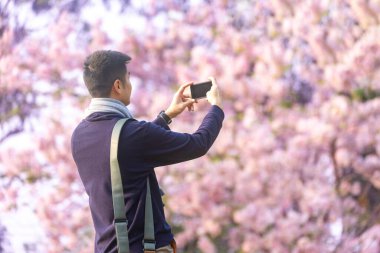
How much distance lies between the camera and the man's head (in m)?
2.06

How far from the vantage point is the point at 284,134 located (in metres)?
5.27

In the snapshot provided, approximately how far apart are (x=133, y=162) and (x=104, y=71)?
0.26 m

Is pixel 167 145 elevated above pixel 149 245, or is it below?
above

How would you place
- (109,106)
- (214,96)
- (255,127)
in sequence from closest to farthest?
1. (109,106)
2. (214,96)
3. (255,127)

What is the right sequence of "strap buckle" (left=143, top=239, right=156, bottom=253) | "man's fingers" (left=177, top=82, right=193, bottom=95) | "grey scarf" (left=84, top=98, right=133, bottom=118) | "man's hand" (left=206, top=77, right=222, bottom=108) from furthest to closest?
1. "man's fingers" (left=177, top=82, right=193, bottom=95)
2. "man's hand" (left=206, top=77, right=222, bottom=108)
3. "grey scarf" (left=84, top=98, right=133, bottom=118)
4. "strap buckle" (left=143, top=239, right=156, bottom=253)

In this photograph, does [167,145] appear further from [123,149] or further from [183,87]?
[183,87]

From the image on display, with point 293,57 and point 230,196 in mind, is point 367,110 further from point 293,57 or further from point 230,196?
point 230,196

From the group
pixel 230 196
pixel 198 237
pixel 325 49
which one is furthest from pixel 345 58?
pixel 198 237

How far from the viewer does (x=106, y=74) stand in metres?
2.06

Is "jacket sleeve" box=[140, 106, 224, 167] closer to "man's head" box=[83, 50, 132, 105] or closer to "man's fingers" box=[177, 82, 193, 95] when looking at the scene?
"man's head" box=[83, 50, 132, 105]

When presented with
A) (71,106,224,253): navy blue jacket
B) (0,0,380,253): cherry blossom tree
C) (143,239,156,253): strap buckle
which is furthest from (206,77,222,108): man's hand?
(0,0,380,253): cherry blossom tree

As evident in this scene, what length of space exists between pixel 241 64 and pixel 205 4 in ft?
2.56

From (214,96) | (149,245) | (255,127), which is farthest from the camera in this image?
(255,127)

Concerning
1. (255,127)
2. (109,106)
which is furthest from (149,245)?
(255,127)
